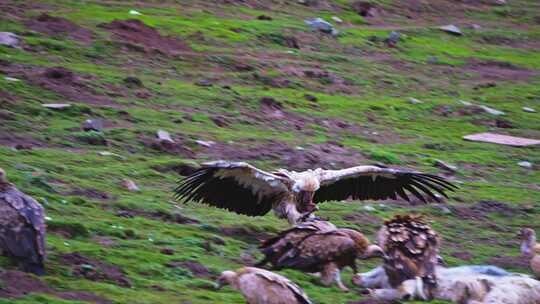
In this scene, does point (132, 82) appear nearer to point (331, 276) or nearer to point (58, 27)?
point (58, 27)

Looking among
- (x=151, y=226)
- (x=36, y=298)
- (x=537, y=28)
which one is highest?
(x=36, y=298)

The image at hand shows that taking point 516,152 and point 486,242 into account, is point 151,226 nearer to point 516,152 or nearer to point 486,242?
point 486,242

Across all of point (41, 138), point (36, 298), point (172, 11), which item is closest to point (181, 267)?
point (36, 298)

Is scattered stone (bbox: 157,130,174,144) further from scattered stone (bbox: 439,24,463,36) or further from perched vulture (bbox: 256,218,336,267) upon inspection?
scattered stone (bbox: 439,24,463,36)

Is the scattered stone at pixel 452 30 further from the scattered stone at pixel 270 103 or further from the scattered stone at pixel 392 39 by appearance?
the scattered stone at pixel 270 103

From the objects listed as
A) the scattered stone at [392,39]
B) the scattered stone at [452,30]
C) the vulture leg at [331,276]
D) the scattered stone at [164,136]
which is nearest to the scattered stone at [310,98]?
the scattered stone at [164,136]

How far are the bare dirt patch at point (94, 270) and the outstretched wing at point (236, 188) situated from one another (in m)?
2.24

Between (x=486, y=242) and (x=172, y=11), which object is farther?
(x=172, y=11)

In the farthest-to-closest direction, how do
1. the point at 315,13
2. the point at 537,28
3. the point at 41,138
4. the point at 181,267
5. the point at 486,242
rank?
the point at 537,28 < the point at 315,13 < the point at 41,138 < the point at 486,242 < the point at 181,267

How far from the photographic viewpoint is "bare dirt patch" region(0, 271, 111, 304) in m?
8.54

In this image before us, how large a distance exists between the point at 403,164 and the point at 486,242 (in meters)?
3.99

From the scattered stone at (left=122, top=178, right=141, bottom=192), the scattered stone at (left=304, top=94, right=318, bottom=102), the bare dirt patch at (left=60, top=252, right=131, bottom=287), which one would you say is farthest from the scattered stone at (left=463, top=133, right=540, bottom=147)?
the bare dirt patch at (left=60, top=252, right=131, bottom=287)

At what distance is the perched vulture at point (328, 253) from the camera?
9.97 meters

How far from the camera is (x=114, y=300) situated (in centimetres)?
873
